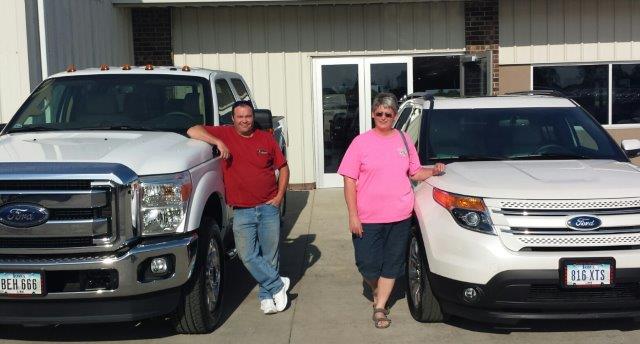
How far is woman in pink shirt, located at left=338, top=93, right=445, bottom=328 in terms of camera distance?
5.20 m

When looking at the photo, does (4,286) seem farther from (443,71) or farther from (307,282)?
(443,71)

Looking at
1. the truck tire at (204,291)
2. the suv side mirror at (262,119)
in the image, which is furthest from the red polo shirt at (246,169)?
the suv side mirror at (262,119)

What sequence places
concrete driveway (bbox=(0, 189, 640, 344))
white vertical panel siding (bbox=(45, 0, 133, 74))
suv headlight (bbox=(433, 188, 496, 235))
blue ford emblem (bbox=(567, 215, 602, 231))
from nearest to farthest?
1. blue ford emblem (bbox=(567, 215, 602, 231))
2. suv headlight (bbox=(433, 188, 496, 235))
3. concrete driveway (bbox=(0, 189, 640, 344))
4. white vertical panel siding (bbox=(45, 0, 133, 74))

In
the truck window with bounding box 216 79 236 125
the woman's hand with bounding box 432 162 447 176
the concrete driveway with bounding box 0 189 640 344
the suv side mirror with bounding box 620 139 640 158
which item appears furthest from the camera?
the truck window with bounding box 216 79 236 125

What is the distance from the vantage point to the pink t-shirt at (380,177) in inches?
205

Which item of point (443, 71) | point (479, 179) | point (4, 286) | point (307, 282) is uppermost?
point (443, 71)

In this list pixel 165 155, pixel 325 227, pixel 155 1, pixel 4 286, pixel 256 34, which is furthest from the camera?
pixel 256 34

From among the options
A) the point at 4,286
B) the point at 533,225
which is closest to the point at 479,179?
the point at 533,225

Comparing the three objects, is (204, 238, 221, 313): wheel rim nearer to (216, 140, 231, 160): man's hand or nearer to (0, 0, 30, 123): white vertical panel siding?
(216, 140, 231, 160): man's hand

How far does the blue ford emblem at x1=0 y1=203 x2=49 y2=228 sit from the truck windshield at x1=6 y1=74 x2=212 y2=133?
146 cm

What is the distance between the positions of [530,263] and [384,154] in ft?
4.29

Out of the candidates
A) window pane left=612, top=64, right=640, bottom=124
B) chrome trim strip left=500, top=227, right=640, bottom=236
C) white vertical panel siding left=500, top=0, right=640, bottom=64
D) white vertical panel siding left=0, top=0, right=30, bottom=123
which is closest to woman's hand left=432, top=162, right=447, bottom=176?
chrome trim strip left=500, top=227, right=640, bottom=236

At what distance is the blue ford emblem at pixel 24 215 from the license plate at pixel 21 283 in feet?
1.02

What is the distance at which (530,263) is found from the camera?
14.9ft
